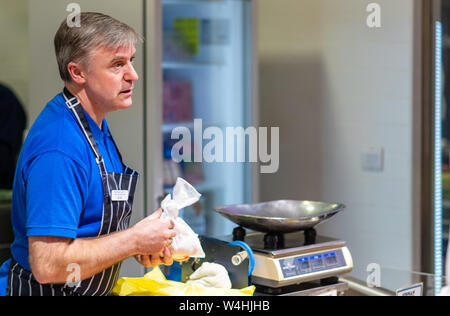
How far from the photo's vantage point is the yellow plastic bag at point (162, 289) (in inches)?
67.3

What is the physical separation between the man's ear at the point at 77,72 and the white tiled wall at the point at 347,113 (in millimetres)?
2217

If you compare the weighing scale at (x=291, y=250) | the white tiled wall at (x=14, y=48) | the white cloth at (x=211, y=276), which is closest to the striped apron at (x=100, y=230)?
the white cloth at (x=211, y=276)

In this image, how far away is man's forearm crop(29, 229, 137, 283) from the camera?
147 cm

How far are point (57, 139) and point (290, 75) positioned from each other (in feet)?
8.86

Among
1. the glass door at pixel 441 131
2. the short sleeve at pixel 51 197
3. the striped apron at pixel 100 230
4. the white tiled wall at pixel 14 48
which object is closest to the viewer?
the short sleeve at pixel 51 197

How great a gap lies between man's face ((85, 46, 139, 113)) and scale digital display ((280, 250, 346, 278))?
78 centimetres

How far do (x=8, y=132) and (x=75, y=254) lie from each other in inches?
104

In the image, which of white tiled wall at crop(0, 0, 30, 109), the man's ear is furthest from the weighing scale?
white tiled wall at crop(0, 0, 30, 109)

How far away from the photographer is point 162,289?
1723 millimetres

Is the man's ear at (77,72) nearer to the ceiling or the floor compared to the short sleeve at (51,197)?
nearer to the ceiling

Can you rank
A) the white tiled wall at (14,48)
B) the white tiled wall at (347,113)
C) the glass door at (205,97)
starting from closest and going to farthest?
1. the white tiled wall at (347,113)
2. the glass door at (205,97)
3. the white tiled wall at (14,48)

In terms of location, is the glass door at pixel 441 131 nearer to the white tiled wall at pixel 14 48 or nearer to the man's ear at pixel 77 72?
the man's ear at pixel 77 72

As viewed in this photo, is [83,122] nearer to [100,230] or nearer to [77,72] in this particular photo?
[77,72]

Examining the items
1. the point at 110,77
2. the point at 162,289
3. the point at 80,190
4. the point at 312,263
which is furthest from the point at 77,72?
the point at 312,263
